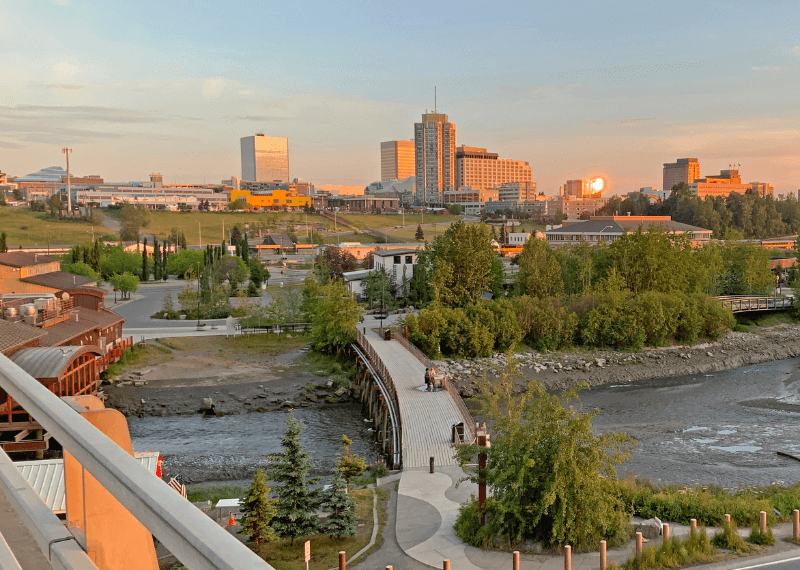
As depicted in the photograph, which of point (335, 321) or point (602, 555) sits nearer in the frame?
point (602, 555)

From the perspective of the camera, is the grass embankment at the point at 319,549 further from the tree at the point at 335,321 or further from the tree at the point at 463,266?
the tree at the point at 463,266

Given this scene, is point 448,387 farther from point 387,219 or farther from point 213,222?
point 387,219

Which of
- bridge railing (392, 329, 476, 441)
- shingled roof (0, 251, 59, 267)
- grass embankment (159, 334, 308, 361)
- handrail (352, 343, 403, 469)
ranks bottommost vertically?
grass embankment (159, 334, 308, 361)

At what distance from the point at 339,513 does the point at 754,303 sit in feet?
150

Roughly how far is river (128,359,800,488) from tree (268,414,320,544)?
676 centimetres

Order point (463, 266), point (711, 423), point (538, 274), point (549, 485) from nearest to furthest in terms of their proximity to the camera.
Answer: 1. point (549, 485)
2. point (711, 423)
3. point (463, 266)
4. point (538, 274)

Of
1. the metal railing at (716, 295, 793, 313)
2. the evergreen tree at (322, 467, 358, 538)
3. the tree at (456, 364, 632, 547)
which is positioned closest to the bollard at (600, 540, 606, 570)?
the tree at (456, 364, 632, 547)

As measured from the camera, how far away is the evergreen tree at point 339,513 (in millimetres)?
14562

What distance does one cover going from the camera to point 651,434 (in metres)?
26.0

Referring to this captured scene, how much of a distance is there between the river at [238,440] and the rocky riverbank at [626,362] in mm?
7835

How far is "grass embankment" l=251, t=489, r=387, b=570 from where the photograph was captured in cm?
1345

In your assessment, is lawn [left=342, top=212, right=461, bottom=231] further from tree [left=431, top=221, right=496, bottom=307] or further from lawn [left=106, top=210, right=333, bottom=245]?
tree [left=431, top=221, right=496, bottom=307]

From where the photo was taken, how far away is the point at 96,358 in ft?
104

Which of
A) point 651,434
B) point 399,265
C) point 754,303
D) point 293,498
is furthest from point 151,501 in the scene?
point 754,303
